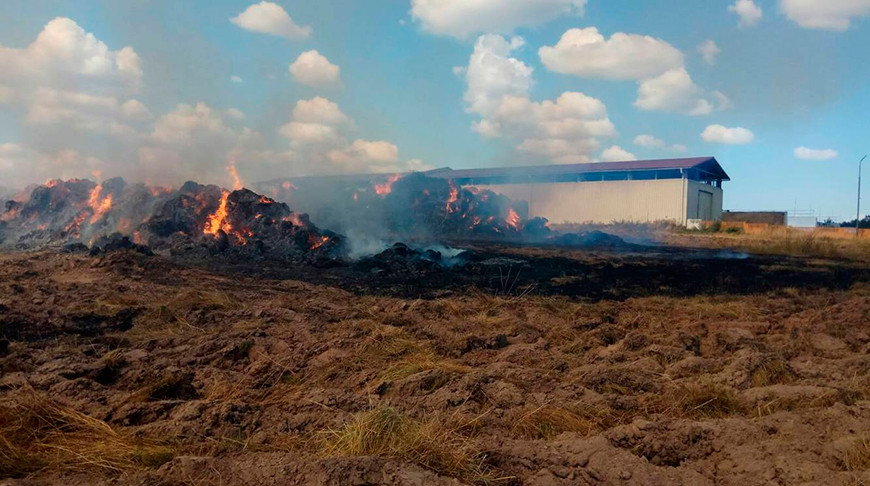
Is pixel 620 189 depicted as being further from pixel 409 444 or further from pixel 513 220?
pixel 409 444

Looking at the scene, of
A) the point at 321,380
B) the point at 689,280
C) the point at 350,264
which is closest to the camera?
the point at 321,380

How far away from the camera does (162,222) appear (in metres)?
22.2

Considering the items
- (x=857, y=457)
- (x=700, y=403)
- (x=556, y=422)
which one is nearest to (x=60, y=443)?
(x=556, y=422)

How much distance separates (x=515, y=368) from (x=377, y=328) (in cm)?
264

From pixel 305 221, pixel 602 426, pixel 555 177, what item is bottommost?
pixel 602 426

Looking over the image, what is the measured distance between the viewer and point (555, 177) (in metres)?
47.2

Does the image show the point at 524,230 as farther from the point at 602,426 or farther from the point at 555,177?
the point at 602,426

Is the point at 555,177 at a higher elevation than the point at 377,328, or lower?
higher

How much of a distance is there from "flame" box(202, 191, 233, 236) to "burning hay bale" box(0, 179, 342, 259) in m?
0.04

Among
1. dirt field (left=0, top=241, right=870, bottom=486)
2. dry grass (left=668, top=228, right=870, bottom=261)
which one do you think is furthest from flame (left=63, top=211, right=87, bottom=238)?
dry grass (left=668, top=228, right=870, bottom=261)

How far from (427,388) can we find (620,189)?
4163 centimetres

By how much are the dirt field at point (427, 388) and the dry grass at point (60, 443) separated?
0.7 inches

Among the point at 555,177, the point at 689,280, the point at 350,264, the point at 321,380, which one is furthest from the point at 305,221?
the point at 555,177

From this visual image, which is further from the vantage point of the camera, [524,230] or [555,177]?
[555,177]
